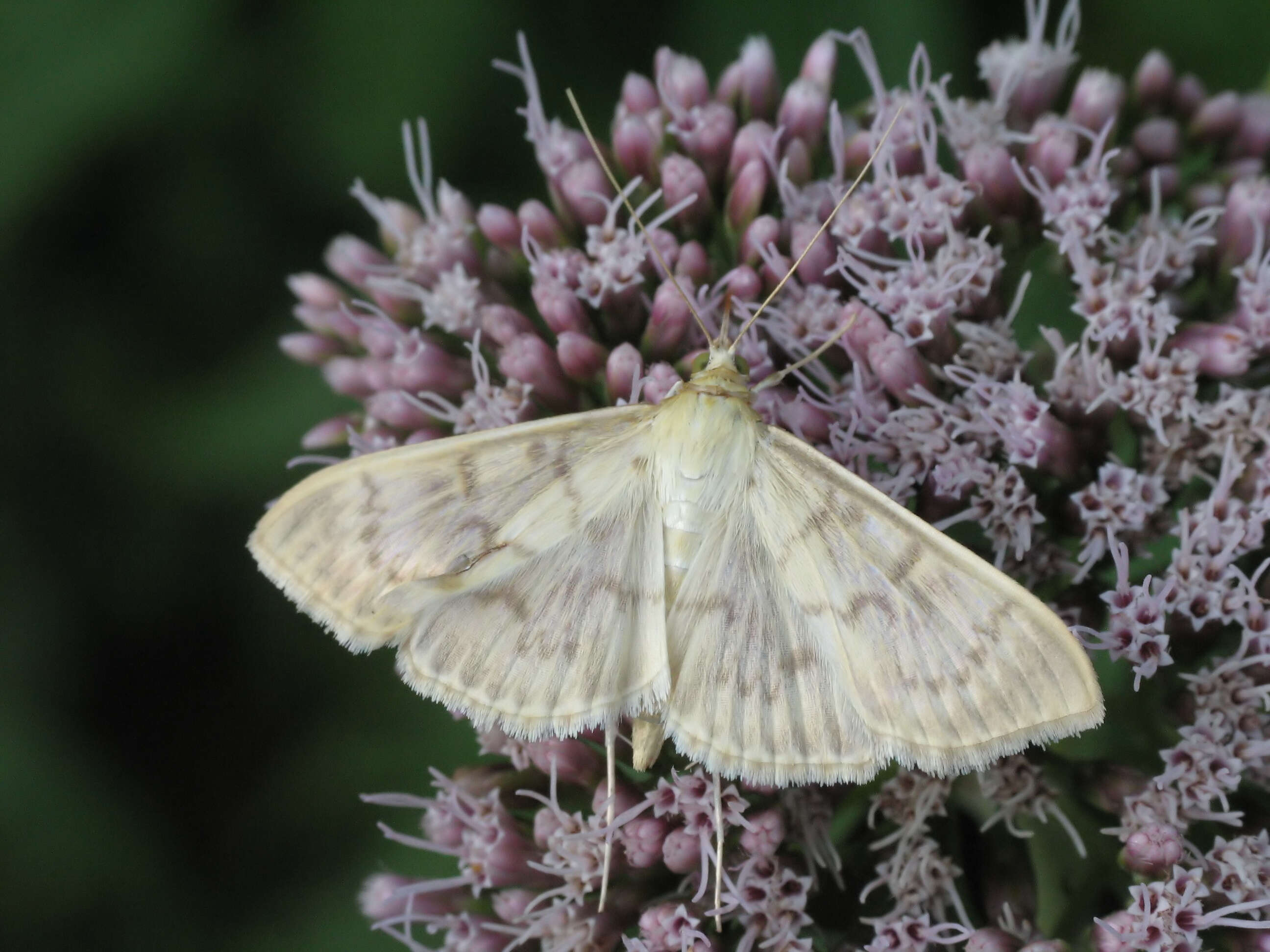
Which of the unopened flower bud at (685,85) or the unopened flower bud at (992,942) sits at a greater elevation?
the unopened flower bud at (685,85)

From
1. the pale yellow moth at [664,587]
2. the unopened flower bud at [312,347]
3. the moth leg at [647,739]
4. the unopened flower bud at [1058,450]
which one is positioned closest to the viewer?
the pale yellow moth at [664,587]

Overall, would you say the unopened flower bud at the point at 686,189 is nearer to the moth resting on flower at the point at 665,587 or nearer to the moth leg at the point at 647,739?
the moth resting on flower at the point at 665,587

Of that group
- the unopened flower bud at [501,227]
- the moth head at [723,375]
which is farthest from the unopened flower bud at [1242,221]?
the unopened flower bud at [501,227]

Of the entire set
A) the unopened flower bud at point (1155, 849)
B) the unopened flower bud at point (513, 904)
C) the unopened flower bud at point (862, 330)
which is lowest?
the unopened flower bud at point (1155, 849)

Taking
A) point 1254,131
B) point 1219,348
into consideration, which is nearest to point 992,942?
point 1219,348

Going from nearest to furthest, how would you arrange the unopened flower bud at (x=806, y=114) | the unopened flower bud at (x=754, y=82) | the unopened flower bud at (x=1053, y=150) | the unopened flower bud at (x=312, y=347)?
the unopened flower bud at (x=1053, y=150) → the unopened flower bud at (x=806, y=114) → the unopened flower bud at (x=754, y=82) → the unopened flower bud at (x=312, y=347)

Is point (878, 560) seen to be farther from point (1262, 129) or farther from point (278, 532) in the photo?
point (1262, 129)
